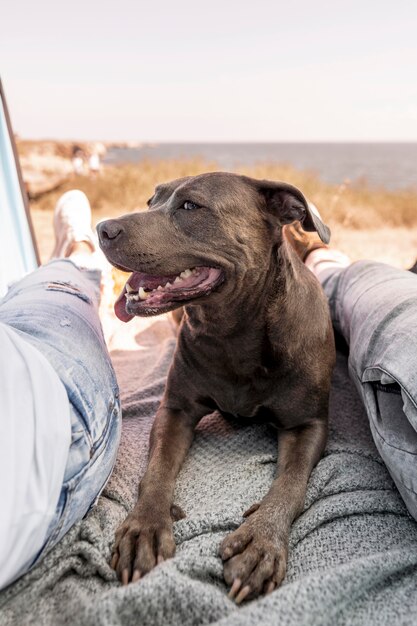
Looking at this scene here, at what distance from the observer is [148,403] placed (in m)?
2.34

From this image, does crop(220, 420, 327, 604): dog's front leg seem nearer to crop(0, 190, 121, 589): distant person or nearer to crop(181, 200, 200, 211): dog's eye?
crop(0, 190, 121, 589): distant person

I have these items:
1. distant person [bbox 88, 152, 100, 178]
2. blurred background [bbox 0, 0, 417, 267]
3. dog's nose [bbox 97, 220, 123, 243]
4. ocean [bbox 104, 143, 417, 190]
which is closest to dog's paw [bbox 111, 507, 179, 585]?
dog's nose [bbox 97, 220, 123, 243]

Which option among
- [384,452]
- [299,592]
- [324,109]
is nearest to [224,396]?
[384,452]

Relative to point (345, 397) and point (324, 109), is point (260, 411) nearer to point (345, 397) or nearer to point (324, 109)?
point (345, 397)

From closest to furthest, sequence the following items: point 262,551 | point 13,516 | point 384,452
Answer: point 13,516 < point 262,551 < point 384,452

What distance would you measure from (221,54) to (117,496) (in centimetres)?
3519

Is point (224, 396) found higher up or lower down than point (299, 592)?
lower down

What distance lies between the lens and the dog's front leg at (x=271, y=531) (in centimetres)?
126

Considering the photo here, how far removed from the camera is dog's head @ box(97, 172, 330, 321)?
1.71 m

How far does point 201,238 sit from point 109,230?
1.04 ft

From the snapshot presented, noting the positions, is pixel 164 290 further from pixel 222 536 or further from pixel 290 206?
pixel 222 536

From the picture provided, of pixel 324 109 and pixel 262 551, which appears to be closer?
pixel 262 551

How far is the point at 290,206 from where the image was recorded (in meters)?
1.85

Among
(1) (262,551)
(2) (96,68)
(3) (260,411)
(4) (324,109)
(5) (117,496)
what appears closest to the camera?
(1) (262,551)
